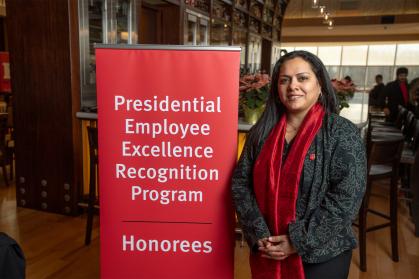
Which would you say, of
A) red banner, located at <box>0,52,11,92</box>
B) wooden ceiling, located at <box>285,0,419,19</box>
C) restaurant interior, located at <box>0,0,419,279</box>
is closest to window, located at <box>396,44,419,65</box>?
wooden ceiling, located at <box>285,0,419,19</box>

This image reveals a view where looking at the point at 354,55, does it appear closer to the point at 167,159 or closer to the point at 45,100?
the point at 45,100

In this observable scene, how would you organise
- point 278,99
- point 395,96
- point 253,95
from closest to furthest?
point 278,99
point 253,95
point 395,96

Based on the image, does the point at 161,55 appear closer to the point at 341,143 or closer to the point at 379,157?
the point at 341,143

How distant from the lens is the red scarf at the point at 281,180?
143 cm

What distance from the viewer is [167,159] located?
1771 mm

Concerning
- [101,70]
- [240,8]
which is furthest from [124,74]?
[240,8]

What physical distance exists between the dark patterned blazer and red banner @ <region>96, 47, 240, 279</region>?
0.43 metres

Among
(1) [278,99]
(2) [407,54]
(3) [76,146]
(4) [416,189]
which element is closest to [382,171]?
(4) [416,189]

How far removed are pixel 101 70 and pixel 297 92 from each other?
34.1 inches

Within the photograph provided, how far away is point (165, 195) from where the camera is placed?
1.80m

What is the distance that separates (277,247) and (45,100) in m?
2.97

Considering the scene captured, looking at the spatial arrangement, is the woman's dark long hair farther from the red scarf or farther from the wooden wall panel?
the wooden wall panel

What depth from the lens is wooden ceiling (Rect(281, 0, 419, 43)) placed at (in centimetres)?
1157

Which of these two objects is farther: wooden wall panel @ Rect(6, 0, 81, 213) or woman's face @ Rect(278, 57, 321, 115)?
wooden wall panel @ Rect(6, 0, 81, 213)
